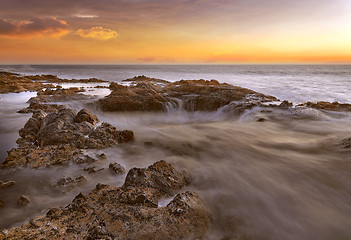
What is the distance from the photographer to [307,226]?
9.16 ft

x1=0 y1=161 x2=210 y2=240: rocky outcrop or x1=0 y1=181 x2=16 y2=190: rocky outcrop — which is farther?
x1=0 y1=181 x2=16 y2=190: rocky outcrop

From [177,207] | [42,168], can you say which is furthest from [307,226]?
[42,168]

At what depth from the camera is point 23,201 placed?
119 inches

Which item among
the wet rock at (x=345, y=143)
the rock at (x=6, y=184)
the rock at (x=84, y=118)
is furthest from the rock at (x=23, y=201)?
the wet rock at (x=345, y=143)

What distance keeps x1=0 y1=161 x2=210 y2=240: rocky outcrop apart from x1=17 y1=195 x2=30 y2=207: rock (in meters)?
0.62

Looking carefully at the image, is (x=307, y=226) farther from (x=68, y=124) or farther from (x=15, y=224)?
(x=68, y=124)

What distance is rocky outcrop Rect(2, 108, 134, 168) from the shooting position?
4.26 metres

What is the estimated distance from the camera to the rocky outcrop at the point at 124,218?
2293 mm

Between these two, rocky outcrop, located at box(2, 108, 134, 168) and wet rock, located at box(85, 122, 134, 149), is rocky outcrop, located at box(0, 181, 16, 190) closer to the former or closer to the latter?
rocky outcrop, located at box(2, 108, 134, 168)

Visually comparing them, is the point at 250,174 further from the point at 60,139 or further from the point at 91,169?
the point at 60,139

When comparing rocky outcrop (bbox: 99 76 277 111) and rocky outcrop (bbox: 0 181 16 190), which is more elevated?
rocky outcrop (bbox: 99 76 277 111)

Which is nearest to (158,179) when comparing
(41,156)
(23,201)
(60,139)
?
(23,201)

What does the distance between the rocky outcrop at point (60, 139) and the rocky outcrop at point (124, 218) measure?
1.70 m

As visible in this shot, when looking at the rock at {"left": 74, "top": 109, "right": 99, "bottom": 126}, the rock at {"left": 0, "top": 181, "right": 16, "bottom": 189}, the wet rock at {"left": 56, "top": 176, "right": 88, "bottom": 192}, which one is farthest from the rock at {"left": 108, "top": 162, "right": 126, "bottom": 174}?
the rock at {"left": 74, "top": 109, "right": 99, "bottom": 126}
